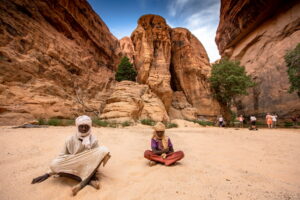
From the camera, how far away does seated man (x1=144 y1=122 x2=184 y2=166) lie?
113 inches

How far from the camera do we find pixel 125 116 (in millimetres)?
11734

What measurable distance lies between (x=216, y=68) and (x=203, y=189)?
18.0 m

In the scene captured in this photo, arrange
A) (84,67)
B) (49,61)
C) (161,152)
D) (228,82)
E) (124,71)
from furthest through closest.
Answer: (124,71) < (228,82) < (84,67) < (49,61) < (161,152)

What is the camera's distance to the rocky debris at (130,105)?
467 inches

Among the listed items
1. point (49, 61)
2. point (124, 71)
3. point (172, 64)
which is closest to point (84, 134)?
point (49, 61)

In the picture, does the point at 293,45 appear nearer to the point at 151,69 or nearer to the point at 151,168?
the point at 151,69

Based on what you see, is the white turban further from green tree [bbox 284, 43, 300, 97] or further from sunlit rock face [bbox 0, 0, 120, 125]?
green tree [bbox 284, 43, 300, 97]

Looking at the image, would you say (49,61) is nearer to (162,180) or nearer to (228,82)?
(162,180)

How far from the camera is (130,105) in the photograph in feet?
A: 41.5

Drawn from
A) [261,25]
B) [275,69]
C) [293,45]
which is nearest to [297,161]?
[275,69]

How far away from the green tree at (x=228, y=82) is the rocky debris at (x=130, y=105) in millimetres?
7961

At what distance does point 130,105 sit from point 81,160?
10727mm

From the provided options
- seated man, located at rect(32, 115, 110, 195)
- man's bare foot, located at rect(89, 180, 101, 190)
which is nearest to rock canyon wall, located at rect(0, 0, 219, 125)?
seated man, located at rect(32, 115, 110, 195)

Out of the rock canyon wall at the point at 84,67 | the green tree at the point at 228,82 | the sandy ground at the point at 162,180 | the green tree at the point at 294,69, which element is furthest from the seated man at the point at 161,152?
the green tree at the point at 228,82
